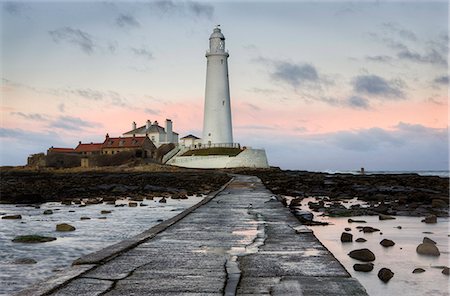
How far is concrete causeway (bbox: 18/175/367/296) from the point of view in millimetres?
4496

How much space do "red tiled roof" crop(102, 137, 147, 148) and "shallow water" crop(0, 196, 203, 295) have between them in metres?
50.7

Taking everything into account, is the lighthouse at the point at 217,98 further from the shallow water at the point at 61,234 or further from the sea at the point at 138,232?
the sea at the point at 138,232

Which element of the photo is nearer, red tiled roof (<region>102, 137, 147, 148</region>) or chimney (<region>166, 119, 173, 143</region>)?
red tiled roof (<region>102, 137, 147, 148</region>)

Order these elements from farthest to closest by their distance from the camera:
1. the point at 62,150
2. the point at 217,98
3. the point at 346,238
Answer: the point at 62,150, the point at 217,98, the point at 346,238

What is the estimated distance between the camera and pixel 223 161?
5731 centimetres

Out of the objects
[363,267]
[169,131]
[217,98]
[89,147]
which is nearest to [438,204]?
[363,267]

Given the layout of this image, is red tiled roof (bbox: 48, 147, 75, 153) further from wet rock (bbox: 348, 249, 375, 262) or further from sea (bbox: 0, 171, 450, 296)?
wet rock (bbox: 348, 249, 375, 262)

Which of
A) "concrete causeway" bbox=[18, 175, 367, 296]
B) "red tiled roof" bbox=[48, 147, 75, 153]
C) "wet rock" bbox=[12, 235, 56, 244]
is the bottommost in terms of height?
"wet rock" bbox=[12, 235, 56, 244]

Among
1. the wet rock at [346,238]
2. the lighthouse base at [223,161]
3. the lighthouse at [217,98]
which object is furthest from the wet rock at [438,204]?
the lighthouse at [217,98]

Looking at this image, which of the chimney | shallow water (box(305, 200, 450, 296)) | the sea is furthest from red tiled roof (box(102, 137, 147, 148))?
shallow water (box(305, 200, 450, 296))

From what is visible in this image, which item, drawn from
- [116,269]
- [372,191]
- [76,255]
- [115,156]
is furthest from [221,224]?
[115,156]

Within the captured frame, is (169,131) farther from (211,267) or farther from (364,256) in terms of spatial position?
(211,267)

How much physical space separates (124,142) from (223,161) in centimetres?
1889

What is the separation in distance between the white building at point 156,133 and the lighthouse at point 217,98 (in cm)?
1329
